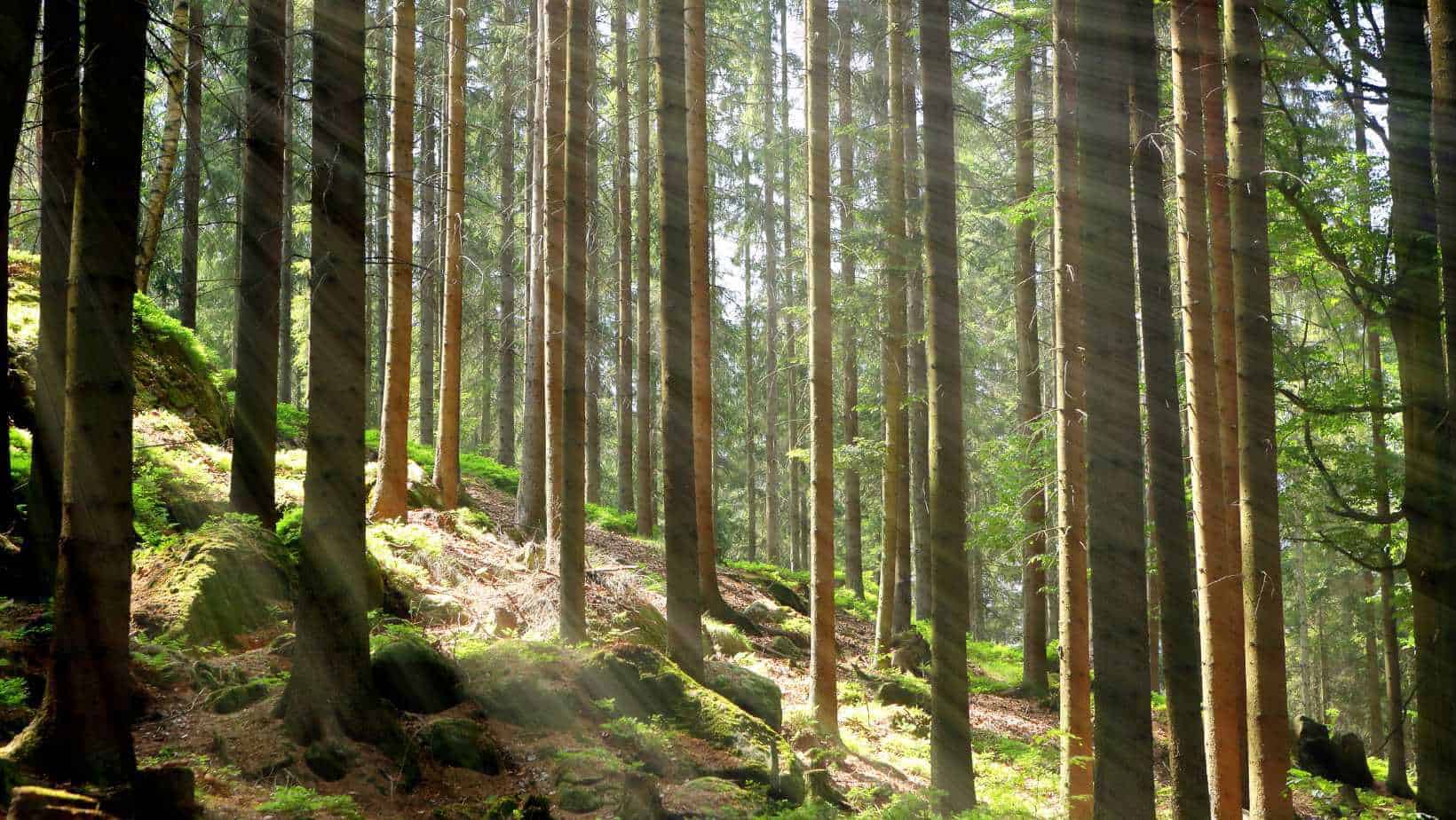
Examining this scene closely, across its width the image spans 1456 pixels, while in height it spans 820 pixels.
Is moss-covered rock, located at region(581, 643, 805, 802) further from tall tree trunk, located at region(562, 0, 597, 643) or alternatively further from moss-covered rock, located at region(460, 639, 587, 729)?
tall tree trunk, located at region(562, 0, 597, 643)

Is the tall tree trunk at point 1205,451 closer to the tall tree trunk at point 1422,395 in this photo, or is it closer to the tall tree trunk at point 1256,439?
the tall tree trunk at point 1256,439

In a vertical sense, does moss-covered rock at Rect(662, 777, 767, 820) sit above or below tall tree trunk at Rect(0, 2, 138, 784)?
below

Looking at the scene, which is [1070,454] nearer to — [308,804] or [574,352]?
[574,352]

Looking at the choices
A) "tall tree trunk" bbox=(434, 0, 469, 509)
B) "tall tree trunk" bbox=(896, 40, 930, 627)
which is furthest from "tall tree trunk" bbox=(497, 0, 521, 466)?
"tall tree trunk" bbox=(896, 40, 930, 627)

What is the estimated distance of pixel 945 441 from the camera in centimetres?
895

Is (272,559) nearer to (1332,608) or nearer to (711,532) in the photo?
(711,532)

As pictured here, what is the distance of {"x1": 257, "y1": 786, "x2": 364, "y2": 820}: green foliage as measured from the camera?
543cm

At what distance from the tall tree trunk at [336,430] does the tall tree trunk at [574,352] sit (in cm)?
338

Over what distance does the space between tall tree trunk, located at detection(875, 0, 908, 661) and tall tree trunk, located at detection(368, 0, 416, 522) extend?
311 inches

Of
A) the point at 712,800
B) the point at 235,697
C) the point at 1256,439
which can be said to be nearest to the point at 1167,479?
the point at 1256,439

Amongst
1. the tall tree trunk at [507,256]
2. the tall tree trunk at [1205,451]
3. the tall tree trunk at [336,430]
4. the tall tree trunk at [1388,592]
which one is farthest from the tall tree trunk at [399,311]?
the tall tree trunk at [1388,592]

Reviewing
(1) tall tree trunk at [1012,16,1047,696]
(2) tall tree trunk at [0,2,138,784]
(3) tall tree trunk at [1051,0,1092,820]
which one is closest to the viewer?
(2) tall tree trunk at [0,2,138,784]

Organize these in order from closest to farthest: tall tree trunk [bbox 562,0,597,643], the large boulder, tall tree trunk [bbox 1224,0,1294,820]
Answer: the large boulder, tall tree trunk [bbox 1224,0,1294,820], tall tree trunk [bbox 562,0,597,643]

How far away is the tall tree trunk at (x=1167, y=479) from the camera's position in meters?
6.68
